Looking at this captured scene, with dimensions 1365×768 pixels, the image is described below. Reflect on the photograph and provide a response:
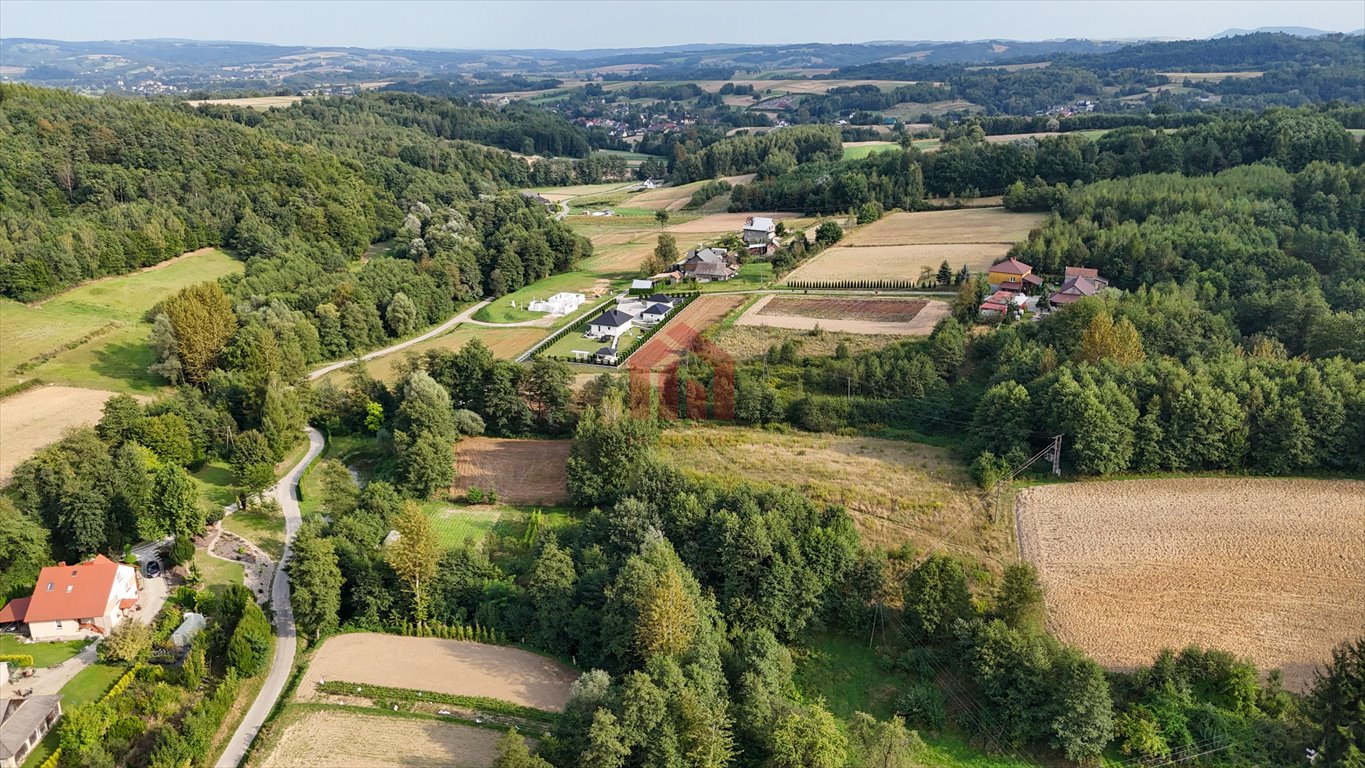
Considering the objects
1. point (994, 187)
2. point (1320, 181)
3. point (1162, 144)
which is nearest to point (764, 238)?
point (994, 187)

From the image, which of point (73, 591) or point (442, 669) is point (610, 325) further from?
point (73, 591)

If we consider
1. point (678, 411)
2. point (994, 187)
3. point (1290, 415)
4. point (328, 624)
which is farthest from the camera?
point (994, 187)

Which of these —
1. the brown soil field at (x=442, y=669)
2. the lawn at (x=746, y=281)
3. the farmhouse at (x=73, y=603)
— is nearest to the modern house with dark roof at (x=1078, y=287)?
the lawn at (x=746, y=281)

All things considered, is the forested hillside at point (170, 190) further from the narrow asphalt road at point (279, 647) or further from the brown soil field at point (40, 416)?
the narrow asphalt road at point (279, 647)

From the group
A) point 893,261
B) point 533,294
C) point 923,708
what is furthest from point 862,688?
point 533,294

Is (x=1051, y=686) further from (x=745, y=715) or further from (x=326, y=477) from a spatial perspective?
(x=326, y=477)

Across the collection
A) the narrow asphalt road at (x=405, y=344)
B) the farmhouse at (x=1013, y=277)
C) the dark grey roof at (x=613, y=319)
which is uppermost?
the farmhouse at (x=1013, y=277)

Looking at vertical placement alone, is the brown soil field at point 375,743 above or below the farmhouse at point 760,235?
below

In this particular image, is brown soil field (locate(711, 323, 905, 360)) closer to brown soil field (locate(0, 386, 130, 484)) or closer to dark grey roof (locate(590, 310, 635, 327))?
dark grey roof (locate(590, 310, 635, 327))

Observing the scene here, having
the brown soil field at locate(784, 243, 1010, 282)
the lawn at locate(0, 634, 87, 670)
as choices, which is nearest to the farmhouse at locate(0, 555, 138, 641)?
the lawn at locate(0, 634, 87, 670)
